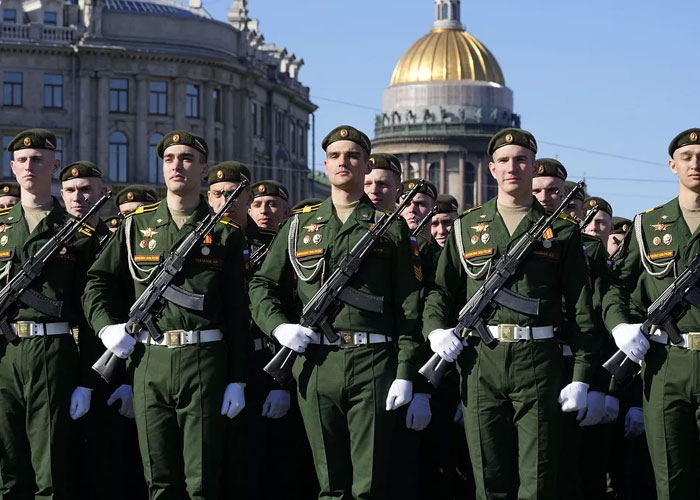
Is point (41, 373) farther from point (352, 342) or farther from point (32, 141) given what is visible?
point (352, 342)

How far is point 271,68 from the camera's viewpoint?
9481cm

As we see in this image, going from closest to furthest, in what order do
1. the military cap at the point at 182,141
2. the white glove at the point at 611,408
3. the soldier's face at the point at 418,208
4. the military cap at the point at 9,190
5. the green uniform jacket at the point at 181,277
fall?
1. the green uniform jacket at the point at 181,277
2. the military cap at the point at 182,141
3. the white glove at the point at 611,408
4. the soldier's face at the point at 418,208
5. the military cap at the point at 9,190

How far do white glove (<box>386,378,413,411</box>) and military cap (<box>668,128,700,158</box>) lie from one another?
2493mm

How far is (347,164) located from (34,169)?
238 cm

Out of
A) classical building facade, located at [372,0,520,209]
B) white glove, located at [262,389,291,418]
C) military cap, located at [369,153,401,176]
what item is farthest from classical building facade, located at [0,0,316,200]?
white glove, located at [262,389,291,418]

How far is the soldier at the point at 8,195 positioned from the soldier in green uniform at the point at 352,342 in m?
5.07

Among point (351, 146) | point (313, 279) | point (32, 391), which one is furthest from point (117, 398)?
point (351, 146)

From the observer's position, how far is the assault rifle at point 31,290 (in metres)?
11.0

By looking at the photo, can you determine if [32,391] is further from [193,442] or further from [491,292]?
[491,292]

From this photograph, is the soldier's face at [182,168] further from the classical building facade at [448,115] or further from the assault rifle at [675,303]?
the classical building facade at [448,115]

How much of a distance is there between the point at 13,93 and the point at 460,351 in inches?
2766

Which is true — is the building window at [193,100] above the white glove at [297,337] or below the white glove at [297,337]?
above

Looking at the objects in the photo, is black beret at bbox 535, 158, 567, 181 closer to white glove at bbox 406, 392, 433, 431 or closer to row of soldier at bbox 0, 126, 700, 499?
row of soldier at bbox 0, 126, 700, 499

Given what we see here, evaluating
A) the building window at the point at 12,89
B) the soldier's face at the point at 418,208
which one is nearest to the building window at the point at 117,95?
the building window at the point at 12,89
